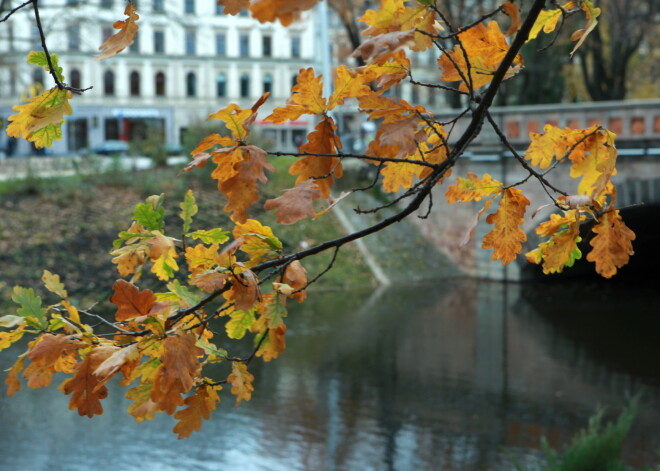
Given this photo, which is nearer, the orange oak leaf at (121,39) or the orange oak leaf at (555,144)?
the orange oak leaf at (121,39)

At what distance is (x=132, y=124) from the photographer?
44969 millimetres

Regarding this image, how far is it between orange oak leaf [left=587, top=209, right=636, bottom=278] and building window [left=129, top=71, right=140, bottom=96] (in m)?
43.9

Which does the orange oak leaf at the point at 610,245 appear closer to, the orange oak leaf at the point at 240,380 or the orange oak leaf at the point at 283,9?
the orange oak leaf at the point at 240,380

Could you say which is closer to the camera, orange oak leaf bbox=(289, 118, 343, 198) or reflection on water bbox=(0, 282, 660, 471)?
orange oak leaf bbox=(289, 118, 343, 198)

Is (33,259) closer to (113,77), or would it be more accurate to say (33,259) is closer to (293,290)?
(293,290)

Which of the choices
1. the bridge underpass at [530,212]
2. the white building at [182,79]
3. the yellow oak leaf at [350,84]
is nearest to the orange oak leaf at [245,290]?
the yellow oak leaf at [350,84]

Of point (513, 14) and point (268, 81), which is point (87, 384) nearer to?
point (513, 14)

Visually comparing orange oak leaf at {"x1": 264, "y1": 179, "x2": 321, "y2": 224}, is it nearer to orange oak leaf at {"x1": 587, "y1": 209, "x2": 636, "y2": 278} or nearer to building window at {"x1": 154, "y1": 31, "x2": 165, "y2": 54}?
orange oak leaf at {"x1": 587, "y1": 209, "x2": 636, "y2": 278}

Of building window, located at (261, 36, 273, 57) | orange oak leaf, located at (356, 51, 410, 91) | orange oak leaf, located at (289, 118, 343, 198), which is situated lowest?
orange oak leaf, located at (289, 118, 343, 198)

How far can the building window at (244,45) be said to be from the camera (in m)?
44.9

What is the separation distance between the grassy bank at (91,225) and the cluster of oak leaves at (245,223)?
1607cm

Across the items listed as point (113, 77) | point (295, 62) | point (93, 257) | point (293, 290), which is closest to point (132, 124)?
point (113, 77)

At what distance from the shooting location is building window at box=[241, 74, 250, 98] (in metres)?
45.4

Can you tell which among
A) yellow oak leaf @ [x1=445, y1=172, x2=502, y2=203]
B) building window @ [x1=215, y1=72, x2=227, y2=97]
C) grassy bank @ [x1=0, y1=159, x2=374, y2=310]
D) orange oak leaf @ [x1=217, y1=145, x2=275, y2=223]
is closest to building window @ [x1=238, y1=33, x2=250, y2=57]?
building window @ [x1=215, y1=72, x2=227, y2=97]
